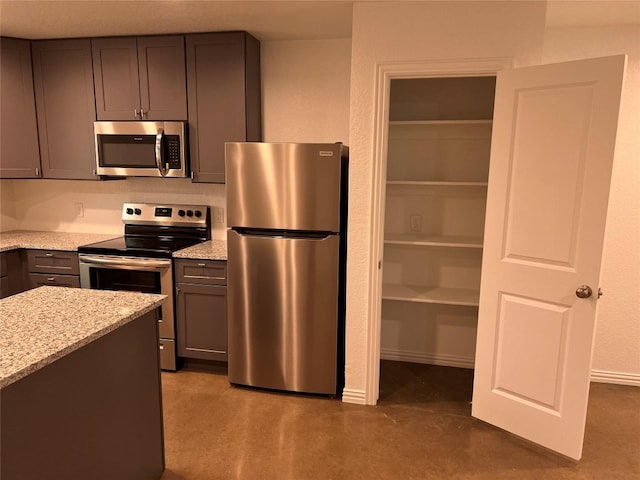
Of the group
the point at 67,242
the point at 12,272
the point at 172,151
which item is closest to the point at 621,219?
the point at 172,151

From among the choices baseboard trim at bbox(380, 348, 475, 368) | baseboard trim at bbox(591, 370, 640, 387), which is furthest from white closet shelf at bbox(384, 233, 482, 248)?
baseboard trim at bbox(591, 370, 640, 387)

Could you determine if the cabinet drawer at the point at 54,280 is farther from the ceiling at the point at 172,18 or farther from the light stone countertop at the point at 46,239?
the ceiling at the point at 172,18

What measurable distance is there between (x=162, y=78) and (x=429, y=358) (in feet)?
9.61

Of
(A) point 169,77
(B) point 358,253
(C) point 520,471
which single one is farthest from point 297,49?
(C) point 520,471

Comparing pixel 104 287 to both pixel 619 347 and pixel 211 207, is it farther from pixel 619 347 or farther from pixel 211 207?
pixel 619 347

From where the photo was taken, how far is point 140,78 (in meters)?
3.19

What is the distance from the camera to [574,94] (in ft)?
6.79

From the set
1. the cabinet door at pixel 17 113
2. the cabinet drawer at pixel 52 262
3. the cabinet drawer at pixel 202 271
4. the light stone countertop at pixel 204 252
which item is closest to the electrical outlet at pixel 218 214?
the light stone countertop at pixel 204 252

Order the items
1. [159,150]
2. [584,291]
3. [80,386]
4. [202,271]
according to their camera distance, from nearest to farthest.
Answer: [80,386] → [584,291] → [202,271] → [159,150]

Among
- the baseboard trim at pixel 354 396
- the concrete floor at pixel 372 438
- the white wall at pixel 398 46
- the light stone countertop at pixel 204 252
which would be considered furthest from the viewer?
the light stone countertop at pixel 204 252

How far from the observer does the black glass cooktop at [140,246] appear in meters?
3.05

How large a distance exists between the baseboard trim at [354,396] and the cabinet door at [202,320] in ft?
2.93

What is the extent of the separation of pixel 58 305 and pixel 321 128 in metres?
2.20

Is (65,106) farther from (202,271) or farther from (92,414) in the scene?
(92,414)
